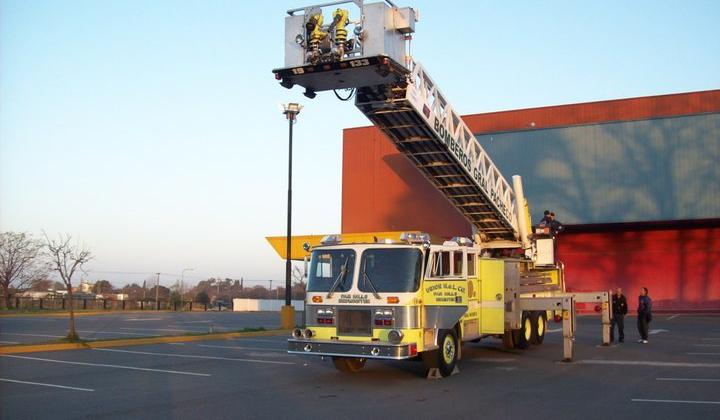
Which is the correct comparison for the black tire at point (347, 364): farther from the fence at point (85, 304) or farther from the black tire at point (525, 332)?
the fence at point (85, 304)

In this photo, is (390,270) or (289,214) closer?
(390,270)

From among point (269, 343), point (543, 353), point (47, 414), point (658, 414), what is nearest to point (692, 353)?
point (543, 353)

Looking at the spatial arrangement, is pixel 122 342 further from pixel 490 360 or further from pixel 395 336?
pixel 395 336

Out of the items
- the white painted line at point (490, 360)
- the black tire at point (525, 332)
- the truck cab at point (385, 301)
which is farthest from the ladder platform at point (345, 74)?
the black tire at point (525, 332)

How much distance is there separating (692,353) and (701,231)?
84.8ft

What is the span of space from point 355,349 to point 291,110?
15.0 m

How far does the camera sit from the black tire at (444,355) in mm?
12719

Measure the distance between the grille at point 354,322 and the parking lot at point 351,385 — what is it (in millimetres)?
911

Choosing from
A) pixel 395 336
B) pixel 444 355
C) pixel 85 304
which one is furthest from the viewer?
pixel 85 304

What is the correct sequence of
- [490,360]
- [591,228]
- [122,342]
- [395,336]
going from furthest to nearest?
[591,228], [122,342], [490,360], [395,336]

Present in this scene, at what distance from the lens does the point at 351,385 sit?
1225 cm

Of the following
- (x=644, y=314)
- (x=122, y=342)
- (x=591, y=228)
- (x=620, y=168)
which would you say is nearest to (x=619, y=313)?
(x=644, y=314)

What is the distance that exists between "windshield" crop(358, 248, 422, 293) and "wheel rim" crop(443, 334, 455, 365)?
4.84 feet

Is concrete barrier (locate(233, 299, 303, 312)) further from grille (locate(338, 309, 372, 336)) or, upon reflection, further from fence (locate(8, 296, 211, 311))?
grille (locate(338, 309, 372, 336))
